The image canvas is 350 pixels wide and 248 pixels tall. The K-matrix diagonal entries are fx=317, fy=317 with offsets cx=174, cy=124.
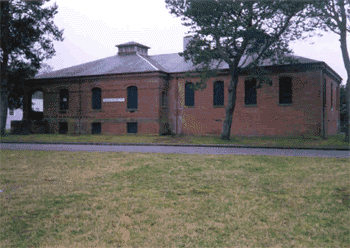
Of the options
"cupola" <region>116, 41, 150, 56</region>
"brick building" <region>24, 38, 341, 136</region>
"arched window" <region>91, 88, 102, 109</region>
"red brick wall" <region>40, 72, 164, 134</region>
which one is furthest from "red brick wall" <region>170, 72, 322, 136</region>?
"cupola" <region>116, 41, 150, 56</region>

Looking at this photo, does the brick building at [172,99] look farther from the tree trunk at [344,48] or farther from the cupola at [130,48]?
the tree trunk at [344,48]

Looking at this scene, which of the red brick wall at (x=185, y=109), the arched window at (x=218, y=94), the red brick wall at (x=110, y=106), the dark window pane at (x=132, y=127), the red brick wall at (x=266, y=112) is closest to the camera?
the red brick wall at (x=266, y=112)

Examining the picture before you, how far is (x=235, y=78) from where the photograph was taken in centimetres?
2238

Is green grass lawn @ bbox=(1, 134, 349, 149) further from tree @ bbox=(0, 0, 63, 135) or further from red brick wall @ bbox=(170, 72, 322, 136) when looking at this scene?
tree @ bbox=(0, 0, 63, 135)

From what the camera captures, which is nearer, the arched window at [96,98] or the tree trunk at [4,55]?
the tree trunk at [4,55]

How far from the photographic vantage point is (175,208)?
4723 mm

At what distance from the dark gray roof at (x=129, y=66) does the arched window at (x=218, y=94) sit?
5.24 ft

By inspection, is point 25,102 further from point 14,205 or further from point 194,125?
point 14,205

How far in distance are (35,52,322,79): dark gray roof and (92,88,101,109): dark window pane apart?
61.9 inches

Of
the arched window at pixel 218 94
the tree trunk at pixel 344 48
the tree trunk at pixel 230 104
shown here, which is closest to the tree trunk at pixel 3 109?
the arched window at pixel 218 94

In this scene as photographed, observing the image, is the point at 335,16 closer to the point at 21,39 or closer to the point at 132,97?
the point at 132,97

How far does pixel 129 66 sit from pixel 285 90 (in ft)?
47.9

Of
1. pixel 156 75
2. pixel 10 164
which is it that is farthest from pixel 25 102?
pixel 10 164

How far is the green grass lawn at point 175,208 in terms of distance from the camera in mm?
3740
